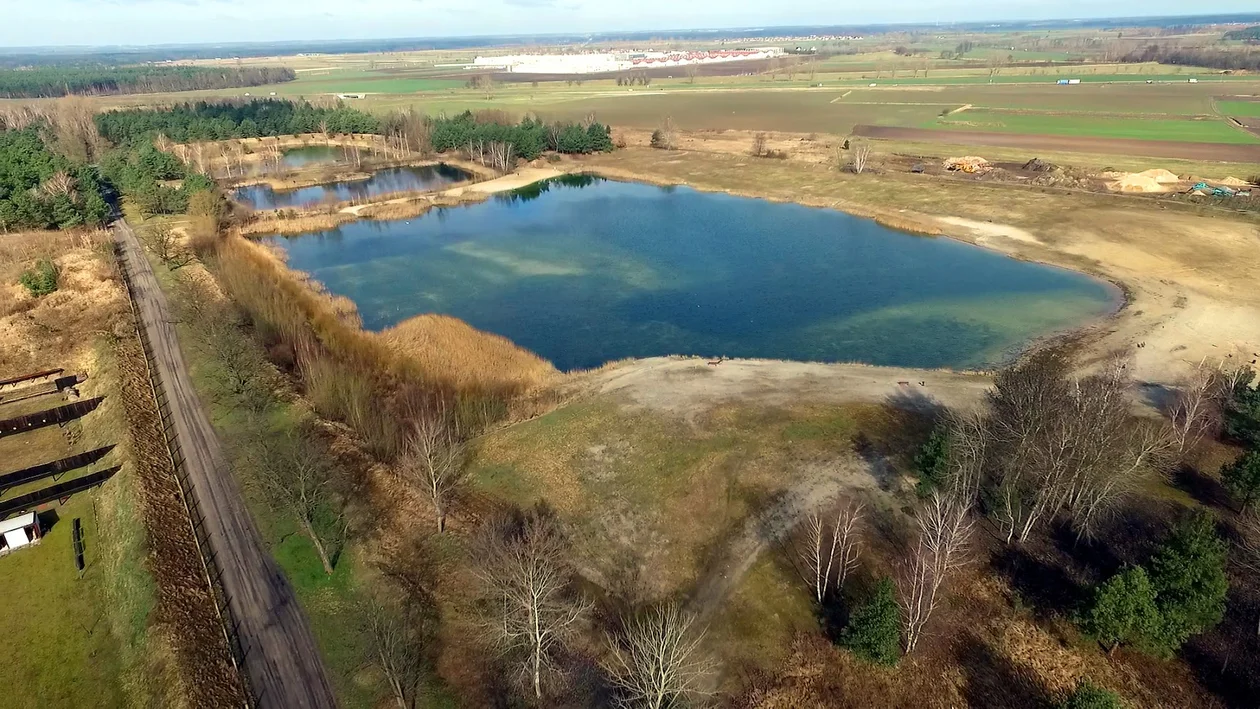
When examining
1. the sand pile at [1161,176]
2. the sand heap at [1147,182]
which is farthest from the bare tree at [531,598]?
the sand pile at [1161,176]

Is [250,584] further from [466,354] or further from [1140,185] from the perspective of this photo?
[1140,185]

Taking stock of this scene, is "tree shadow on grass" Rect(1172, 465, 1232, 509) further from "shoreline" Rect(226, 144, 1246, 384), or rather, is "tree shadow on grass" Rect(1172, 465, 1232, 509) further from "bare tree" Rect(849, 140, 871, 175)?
"bare tree" Rect(849, 140, 871, 175)

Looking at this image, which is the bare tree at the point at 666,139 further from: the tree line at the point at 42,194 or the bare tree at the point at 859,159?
the tree line at the point at 42,194

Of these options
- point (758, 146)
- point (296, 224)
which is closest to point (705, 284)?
point (296, 224)

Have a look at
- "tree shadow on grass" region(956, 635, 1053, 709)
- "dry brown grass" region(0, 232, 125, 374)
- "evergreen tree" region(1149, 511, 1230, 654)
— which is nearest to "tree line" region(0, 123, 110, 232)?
"dry brown grass" region(0, 232, 125, 374)

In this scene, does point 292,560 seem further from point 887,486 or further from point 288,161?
point 288,161

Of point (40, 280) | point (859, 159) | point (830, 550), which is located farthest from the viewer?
point (859, 159)
